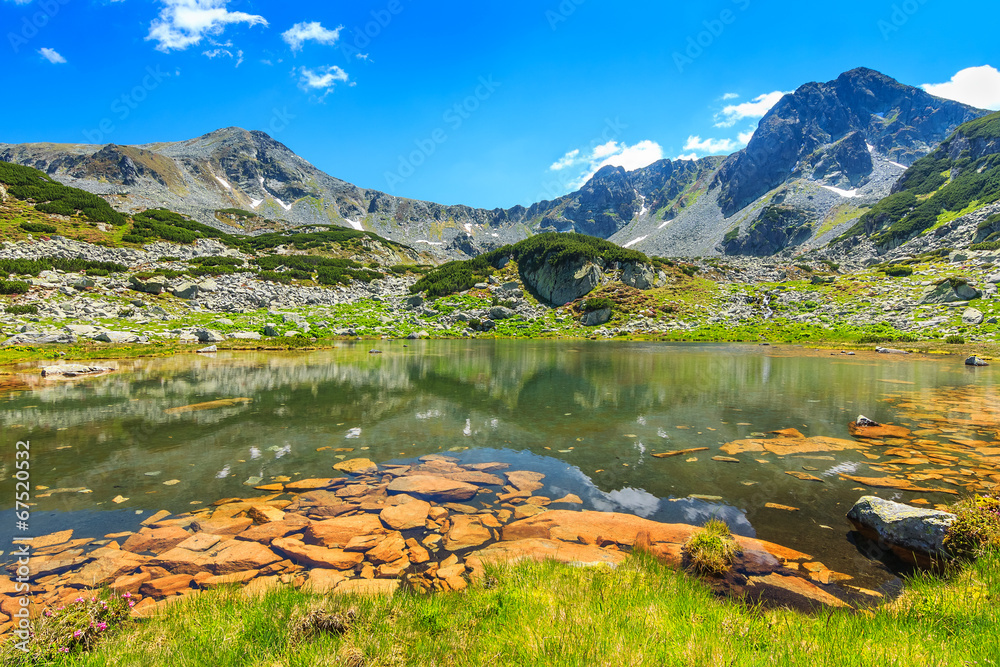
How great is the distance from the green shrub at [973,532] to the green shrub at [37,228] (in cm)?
11119

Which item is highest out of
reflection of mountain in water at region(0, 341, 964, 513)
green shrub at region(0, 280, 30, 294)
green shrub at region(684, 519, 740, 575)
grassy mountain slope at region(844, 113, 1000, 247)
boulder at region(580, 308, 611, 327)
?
grassy mountain slope at region(844, 113, 1000, 247)

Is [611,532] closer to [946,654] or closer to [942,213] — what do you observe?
[946,654]

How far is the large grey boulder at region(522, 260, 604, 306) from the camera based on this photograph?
98875mm

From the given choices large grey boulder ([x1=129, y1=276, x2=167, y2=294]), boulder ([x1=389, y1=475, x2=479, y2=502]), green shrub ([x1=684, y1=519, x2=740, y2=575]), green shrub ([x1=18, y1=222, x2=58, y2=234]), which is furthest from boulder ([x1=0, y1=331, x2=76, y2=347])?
green shrub ([x1=684, y1=519, x2=740, y2=575])

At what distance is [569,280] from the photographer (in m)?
99.3

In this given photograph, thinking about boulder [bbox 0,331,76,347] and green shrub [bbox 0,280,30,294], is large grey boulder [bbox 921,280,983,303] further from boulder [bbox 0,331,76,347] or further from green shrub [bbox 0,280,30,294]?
green shrub [bbox 0,280,30,294]

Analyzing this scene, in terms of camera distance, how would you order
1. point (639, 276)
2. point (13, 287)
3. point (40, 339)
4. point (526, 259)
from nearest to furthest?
point (40, 339) → point (13, 287) → point (639, 276) → point (526, 259)

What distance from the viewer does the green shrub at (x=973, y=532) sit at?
5086mm

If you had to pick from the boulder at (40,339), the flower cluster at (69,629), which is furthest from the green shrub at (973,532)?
the boulder at (40,339)

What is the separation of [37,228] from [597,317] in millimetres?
107658

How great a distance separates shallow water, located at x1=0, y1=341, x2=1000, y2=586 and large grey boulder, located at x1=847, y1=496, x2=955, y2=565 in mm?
470

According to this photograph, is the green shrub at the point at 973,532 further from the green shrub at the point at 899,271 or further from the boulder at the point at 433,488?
the green shrub at the point at 899,271

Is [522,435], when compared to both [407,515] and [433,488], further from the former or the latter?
[407,515]

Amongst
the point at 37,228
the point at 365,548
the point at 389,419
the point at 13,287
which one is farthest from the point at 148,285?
the point at 365,548
